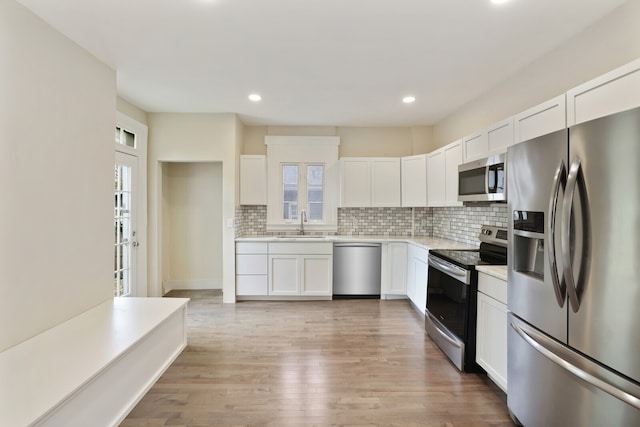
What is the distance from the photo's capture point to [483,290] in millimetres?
2248

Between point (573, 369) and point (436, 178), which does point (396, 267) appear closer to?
point (436, 178)

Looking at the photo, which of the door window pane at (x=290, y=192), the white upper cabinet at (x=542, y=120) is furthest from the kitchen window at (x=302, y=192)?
the white upper cabinet at (x=542, y=120)

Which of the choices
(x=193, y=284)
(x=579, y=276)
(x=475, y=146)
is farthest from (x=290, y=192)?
(x=579, y=276)

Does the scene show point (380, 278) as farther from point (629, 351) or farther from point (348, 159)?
point (629, 351)

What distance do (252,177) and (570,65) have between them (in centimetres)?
370

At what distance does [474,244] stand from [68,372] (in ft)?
12.3

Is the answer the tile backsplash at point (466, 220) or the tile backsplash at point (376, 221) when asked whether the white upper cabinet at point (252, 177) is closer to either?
the tile backsplash at point (376, 221)

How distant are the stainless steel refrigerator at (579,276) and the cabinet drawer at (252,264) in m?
3.11

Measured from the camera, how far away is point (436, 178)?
3.77m

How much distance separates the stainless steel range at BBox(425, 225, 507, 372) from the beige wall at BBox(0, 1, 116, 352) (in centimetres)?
305

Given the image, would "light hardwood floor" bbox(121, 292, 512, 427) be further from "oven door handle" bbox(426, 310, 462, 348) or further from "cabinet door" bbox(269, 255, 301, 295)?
"cabinet door" bbox(269, 255, 301, 295)

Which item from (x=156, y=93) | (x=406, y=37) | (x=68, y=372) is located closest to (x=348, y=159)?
(x=406, y=37)

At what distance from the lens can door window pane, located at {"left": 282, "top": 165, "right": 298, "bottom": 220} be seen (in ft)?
15.4

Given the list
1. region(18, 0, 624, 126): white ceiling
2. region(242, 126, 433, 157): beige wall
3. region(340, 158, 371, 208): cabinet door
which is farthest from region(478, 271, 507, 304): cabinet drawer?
region(242, 126, 433, 157): beige wall
